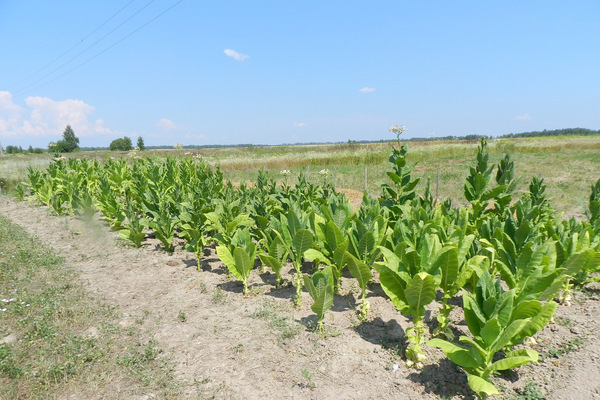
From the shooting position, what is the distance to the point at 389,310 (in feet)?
12.0

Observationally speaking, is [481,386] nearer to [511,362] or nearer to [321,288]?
[511,362]

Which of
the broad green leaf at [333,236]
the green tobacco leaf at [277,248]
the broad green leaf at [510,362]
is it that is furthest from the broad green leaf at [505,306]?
the green tobacco leaf at [277,248]

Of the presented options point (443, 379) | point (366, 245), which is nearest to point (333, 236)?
point (366, 245)

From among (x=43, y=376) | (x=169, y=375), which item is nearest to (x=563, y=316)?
(x=169, y=375)

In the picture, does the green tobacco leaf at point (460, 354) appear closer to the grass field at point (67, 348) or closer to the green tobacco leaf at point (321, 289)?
the green tobacco leaf at point (321, 289)

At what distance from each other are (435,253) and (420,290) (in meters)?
0.45

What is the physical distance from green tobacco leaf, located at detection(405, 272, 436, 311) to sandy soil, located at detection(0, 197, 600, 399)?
518mm

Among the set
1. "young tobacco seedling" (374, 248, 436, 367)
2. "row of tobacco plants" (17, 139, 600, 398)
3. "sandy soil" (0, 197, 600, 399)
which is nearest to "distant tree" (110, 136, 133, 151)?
"row of tobacco plants" (17, 139, 600, 398)

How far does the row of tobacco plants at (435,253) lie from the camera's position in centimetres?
240

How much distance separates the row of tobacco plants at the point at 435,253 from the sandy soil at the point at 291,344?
6.9 inches

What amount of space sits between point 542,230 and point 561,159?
20797mm

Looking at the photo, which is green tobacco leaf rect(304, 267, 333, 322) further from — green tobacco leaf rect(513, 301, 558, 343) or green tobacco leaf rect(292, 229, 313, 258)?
green tobacco leaf rect(513, 301, 558, 343)

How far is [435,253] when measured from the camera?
295 cm

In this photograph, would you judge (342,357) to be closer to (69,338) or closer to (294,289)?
(294,289)
